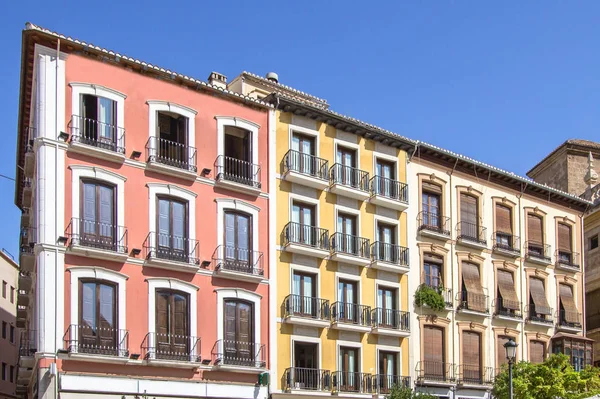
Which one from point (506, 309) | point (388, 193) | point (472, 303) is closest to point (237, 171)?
point (388, 193)

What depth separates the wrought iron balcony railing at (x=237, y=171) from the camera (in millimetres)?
30267

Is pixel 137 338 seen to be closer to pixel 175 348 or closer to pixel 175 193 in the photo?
pixel 175 348

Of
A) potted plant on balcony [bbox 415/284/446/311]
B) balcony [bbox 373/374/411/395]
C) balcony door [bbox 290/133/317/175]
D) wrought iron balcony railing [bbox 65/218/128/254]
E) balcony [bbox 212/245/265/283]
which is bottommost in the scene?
balcony [bbox 373/374/411/395]

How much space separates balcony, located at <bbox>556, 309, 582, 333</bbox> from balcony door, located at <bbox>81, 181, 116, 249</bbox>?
22.4 meters

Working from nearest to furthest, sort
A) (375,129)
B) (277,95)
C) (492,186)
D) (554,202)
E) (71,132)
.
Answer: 1. (71,132)
2. (277,95)
3. (375,129)
4. (492,186)
5. (554,202)

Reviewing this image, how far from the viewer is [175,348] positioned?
27797 millimetres

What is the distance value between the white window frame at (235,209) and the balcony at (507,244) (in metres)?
12.5

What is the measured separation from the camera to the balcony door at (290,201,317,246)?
1260 inches

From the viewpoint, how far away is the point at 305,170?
32.7 metres

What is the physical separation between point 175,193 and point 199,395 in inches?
253

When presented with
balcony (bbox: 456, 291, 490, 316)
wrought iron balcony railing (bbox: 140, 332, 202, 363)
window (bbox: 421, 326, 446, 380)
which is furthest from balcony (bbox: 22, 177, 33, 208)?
balcony (bbox: 456, 291, 490, 316)

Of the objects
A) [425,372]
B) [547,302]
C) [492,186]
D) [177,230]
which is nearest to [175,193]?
[177,230]

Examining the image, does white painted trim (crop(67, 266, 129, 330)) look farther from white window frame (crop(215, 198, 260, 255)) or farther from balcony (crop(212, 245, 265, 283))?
white window frame (crop(215, 198, 260, 255))

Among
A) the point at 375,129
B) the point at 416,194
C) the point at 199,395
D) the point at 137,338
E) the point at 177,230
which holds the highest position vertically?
the point at 375,129
